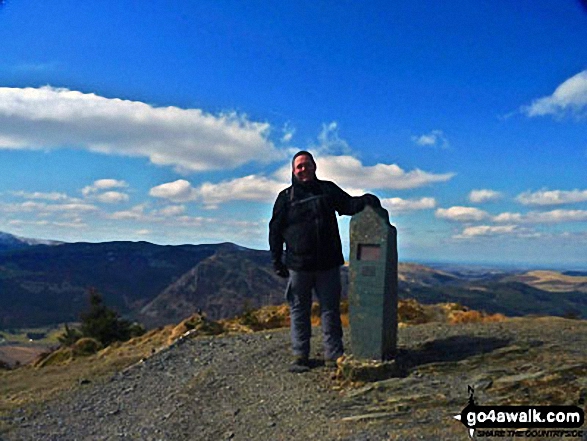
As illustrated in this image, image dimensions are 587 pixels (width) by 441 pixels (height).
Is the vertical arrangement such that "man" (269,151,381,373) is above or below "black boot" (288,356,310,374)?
above

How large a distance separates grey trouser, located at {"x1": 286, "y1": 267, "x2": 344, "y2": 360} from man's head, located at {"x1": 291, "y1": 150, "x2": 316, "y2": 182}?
1664 mm

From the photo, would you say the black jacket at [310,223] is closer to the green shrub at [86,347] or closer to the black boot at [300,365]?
the black boot at [300,365]

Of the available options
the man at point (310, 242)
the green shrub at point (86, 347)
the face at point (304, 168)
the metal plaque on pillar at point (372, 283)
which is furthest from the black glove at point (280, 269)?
the green shrub at point (86, 347)

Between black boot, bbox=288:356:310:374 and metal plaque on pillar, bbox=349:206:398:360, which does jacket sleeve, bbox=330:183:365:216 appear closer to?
metal plaque on pillar, bbox=349:206:398:360

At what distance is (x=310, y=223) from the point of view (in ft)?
29.7

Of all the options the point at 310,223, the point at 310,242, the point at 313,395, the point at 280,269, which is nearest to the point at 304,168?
the point at 310,223

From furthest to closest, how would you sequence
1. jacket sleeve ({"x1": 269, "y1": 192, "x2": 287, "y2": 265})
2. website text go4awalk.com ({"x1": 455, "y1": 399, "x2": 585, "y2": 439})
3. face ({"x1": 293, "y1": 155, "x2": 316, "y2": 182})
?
jacket sleeve ({"x1": 269, "y1": 192, "x2": 287, "y2": 265}), face ({"x1": 293, "y1": 155, "x2": 316, "y2": 182}), website text go4awalk.com ({"x1": 455, "y1": 399, "x2": 585, "y2": 439})

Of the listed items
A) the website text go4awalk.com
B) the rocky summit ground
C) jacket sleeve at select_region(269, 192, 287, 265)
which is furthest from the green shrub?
the website text go4awalk.com

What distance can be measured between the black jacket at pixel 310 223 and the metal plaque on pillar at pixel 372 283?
376 millimetres

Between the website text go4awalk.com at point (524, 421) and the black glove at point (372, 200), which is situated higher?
the black glove at point (372, 200)

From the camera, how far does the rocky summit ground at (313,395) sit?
276 inches

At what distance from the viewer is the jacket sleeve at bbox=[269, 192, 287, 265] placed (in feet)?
30.5

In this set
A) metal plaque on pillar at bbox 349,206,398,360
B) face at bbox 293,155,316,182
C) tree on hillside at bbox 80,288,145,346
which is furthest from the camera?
tree on hillside at bbox 80,288,145,346

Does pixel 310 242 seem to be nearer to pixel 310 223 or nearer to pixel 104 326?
pixel 310 223
